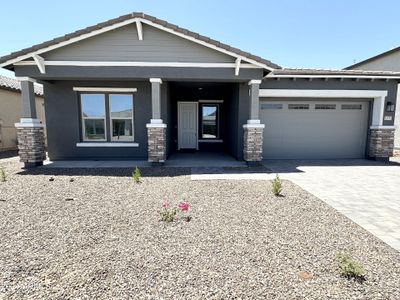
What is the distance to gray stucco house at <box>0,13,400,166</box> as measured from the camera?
24.5ft

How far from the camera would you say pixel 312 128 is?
32.0 ft

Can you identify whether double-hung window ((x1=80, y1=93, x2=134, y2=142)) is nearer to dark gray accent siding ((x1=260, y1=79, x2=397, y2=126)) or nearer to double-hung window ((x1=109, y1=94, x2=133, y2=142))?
double-hung window ((x1=109, y1=94, x2=133, y2=142))

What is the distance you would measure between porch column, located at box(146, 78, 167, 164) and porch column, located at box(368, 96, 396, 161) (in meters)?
8.70

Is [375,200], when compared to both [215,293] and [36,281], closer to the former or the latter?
[215,293]

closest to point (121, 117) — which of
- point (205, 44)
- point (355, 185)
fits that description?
point (205, 44)

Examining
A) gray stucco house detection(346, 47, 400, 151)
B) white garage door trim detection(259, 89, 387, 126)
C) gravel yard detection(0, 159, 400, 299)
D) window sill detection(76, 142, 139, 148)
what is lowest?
gravel yard detection(0, 159, 400, 299)

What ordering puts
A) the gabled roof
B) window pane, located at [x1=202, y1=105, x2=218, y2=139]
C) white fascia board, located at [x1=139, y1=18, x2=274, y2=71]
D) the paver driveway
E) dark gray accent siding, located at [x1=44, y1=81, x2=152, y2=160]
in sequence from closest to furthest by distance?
the paver driveway
the gabled roof
white fascia board, located at [x1=139, y1=18, x2=274, y2=71]
dark gray accent siding, located at [x1=44, y1=81, x2=152, y2=160]
window pane, located at [x1=202, y1=105, x2=218, y2=139]

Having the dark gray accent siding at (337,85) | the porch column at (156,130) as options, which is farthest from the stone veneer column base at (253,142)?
the porch column at (156,130)

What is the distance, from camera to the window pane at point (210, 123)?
12.2m

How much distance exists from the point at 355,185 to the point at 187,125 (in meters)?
8.19

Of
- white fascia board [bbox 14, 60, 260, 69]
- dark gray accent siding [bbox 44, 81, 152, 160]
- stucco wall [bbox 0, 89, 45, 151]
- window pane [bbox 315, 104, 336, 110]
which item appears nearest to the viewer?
white fascia board [bbox 14, 60, 260, 69]

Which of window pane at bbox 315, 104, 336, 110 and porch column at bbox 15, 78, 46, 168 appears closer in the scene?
porch column at bbox 15, 78, 46, 168

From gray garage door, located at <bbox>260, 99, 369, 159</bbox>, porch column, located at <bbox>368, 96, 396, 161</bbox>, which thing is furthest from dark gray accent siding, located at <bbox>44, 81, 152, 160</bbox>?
porch column, located at <bbox>368, 96, 396, 161</bbox>

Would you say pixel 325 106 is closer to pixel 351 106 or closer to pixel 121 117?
pixel 351 106
